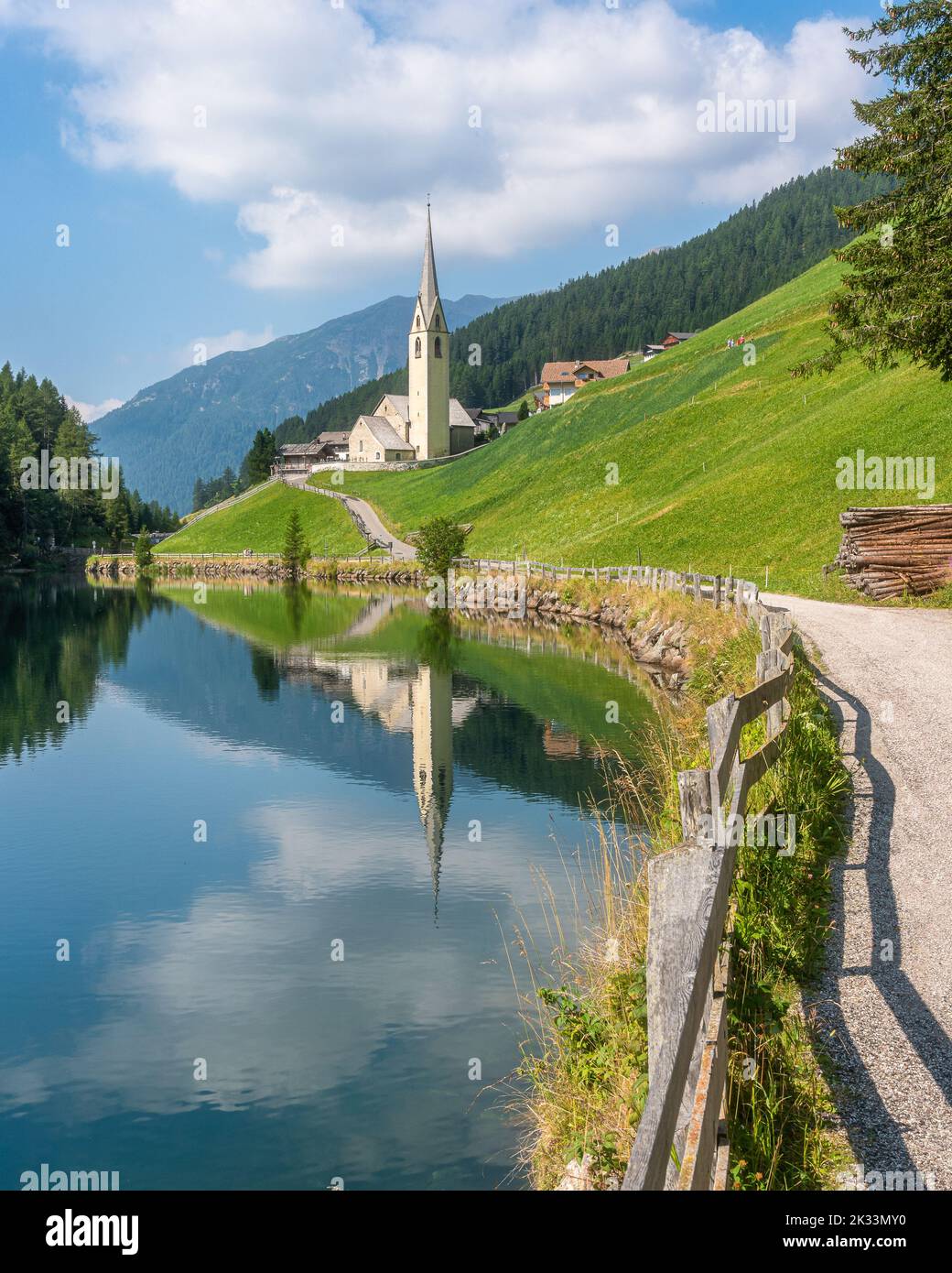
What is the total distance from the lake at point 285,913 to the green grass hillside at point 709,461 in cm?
1903

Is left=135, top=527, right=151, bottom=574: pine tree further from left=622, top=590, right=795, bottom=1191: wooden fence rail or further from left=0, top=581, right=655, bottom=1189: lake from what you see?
left=622, top=590, right=795, bottom=1191: wooden fence rail

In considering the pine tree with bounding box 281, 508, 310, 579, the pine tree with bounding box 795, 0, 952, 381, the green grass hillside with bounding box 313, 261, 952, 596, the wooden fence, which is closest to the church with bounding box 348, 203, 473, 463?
the green grass hillside with bounding box 313, 261, 952, 596

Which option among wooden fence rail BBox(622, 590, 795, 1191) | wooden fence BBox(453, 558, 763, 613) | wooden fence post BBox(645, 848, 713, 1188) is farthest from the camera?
wooden fence BBox(453, 558, 763, 613)

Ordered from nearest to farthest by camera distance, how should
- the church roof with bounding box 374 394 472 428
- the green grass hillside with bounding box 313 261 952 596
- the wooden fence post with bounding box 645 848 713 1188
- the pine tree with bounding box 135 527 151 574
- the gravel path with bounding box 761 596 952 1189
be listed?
1. the wooden fence post with bounding box 645 848 713 1188
2. the gravel path with bounding box 761 596 952 1189
3. the green grass hillside with bounding box 313 261 952 596
4. the pine tree with bounding box 135 527 151 574
5. the church roof with bounding box 374 394 472 428

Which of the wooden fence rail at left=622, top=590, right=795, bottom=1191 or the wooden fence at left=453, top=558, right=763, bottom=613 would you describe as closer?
the wooden fence rail at left=622, top=590, right=795, bottom=1191

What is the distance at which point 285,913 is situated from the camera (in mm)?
17219

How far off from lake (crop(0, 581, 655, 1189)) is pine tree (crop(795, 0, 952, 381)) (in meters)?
12.2

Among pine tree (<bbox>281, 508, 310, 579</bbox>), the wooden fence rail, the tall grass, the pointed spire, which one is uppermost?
the pointed spire

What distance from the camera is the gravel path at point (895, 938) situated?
6.79 meters

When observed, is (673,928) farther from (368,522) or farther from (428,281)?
(428,281)

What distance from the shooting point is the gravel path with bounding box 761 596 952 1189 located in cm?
679

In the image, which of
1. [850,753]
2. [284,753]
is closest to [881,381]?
[284,753]

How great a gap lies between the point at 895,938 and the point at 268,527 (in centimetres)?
13559
